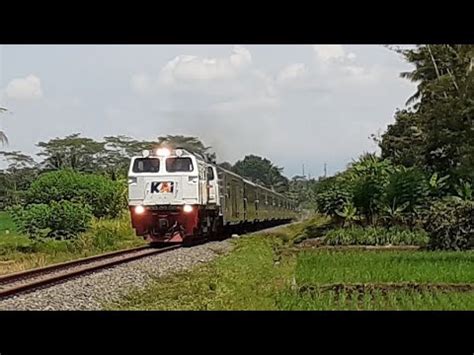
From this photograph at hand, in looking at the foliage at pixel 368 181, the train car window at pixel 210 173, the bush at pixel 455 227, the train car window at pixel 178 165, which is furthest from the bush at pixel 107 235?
the bush at pixel 455 227

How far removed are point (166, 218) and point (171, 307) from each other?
4.67 m

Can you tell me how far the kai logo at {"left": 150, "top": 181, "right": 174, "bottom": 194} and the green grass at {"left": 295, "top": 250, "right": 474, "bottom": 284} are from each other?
1.99 m

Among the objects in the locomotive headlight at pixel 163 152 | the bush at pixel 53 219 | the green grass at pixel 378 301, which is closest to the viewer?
the green grass at pixel 378 301

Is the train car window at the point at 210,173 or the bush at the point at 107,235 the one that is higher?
the train car window at the point at 210,173

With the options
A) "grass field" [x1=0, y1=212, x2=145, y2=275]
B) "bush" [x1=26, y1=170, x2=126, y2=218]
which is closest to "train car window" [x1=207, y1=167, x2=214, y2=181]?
"grass field" [x1=0, y1=212, x2=145, y2=275]

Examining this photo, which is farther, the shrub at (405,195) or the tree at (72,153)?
the shrub at (405,195)

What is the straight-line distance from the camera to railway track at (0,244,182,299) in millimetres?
6961

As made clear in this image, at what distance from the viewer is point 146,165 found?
11.2 meters

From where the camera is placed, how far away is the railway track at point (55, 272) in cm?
696

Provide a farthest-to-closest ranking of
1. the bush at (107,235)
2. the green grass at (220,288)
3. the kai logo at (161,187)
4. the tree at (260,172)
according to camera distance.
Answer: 1. the tree at (260,172)
2. the kai logo at (161,187)
3. the bush at (107,235)
4. the green grass at (220,288)

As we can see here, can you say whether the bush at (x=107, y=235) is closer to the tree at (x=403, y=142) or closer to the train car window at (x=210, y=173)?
the train car window at (x=210, y=173)

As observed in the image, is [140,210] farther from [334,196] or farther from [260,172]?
[260,172]

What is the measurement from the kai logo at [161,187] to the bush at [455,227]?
3.39 m
